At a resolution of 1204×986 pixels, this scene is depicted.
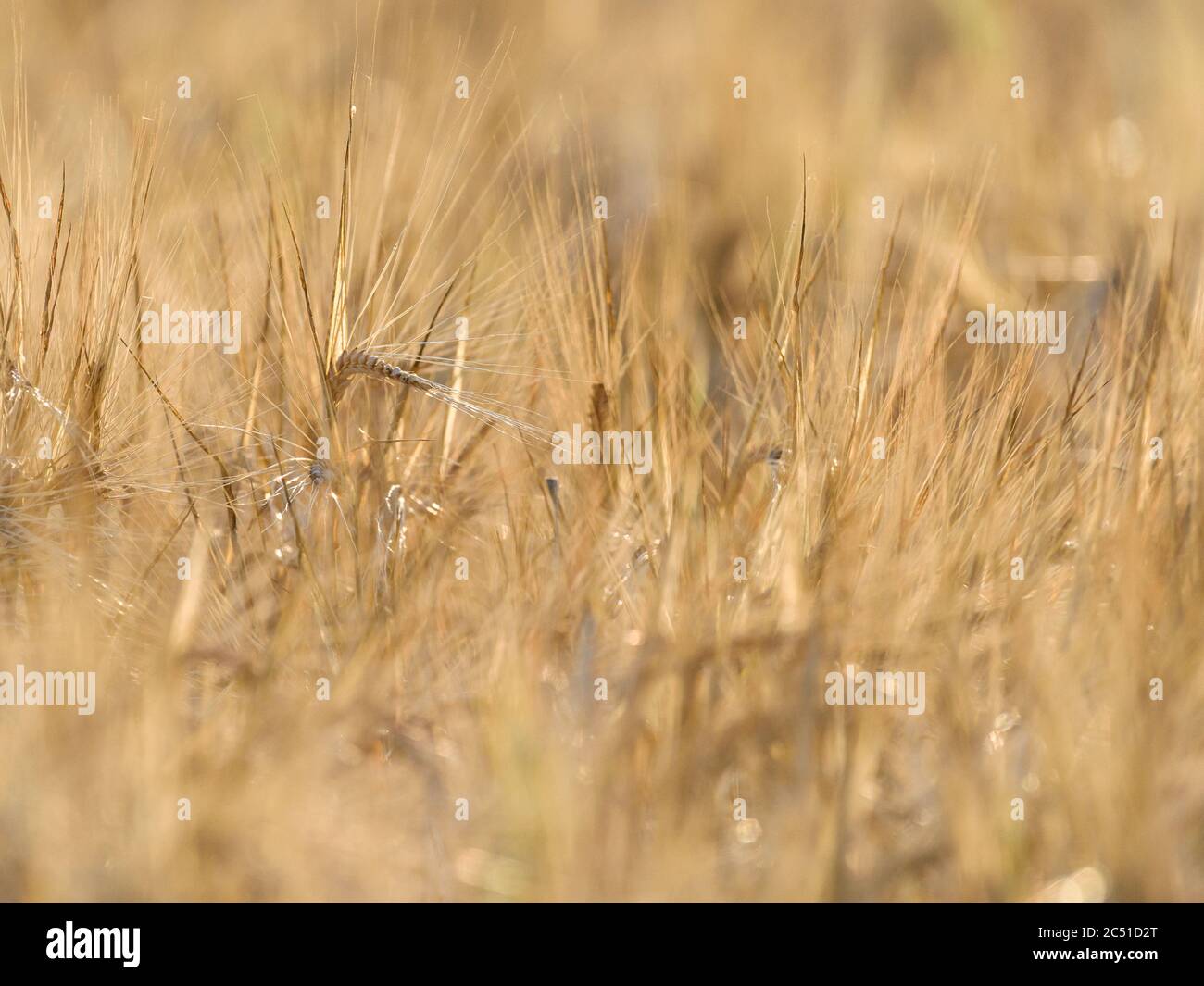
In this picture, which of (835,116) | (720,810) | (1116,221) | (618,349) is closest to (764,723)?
(720,810)

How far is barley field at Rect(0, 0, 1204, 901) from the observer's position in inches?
47.8

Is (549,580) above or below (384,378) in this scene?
below

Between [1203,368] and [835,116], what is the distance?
1.78 metres

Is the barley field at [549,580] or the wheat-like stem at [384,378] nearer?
the barley field at [549,580]

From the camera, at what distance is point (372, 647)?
4.43ft

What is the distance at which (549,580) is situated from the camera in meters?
1.45

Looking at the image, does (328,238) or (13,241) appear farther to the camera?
(328,238)

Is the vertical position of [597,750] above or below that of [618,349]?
below

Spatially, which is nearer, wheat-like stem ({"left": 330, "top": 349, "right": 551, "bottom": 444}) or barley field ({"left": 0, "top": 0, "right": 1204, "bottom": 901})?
barley field ({"left": 0, "top": 0, "right": 1204, "bottom": 901})

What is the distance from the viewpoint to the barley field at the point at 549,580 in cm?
121
